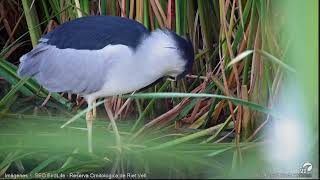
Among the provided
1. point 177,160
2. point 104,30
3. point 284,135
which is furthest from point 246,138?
point 284,135

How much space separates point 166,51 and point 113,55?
0.12m

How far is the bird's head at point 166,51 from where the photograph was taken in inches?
54.2

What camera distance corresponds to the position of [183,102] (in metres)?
1.58

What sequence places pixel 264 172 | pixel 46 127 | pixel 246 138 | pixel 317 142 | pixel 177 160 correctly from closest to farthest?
pixel 317 142 < pixel 264 172 < pixel 177 160 < pixel 246 138 < pixel 46 127

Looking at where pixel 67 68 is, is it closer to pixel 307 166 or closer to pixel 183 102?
pixel 183 102

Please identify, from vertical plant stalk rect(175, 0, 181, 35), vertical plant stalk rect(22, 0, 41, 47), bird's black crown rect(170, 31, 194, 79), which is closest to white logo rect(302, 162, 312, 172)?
bird's black crown rect(170, 31, 194, 79)

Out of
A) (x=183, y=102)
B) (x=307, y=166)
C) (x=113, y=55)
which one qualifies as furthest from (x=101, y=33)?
(x=307, y=166)

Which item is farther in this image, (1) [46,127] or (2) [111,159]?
(1) [46,127]

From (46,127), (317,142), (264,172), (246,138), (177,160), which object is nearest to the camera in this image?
(317,142)

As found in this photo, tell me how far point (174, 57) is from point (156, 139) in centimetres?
21

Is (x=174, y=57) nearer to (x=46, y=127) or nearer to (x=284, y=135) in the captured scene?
(x=46, y=127)

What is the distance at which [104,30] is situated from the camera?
4.57 feet

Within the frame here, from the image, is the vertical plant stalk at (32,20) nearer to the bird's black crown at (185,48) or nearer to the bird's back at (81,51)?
the bird's back at (81,51)

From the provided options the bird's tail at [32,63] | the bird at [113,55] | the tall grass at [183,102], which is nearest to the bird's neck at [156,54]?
the bird at [113,55]
